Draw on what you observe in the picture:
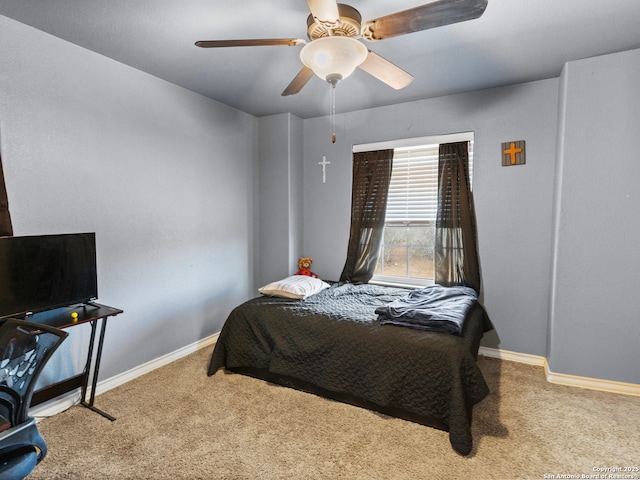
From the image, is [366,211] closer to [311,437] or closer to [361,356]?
[361,356]

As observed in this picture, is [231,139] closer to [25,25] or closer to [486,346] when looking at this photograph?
[25,25]

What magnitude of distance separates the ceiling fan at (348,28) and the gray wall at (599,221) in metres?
1.81

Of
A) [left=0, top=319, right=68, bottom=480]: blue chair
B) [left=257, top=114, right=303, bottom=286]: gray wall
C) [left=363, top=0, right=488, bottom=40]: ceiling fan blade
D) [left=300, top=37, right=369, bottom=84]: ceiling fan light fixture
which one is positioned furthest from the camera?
[left=257, top=114, right=303, bottom=286]: gray wall

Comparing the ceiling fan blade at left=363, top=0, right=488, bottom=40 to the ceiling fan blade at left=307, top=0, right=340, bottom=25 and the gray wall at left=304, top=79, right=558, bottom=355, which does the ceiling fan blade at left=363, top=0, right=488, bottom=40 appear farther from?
the gray wall at left=304, top=79, right=558, bottom=355

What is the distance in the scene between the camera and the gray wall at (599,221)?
2574 millimetres

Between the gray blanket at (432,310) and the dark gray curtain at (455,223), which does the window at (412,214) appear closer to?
the dark gray curtain at (455,223)

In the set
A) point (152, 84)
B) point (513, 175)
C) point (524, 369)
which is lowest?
point (524, 369)

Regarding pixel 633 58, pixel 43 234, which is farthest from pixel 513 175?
pixel 43 234

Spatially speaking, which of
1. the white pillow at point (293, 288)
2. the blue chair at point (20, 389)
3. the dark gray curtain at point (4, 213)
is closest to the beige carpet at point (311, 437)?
the blue chair at point (20, 389)

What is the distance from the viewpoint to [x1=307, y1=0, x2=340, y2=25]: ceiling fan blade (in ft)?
4.81

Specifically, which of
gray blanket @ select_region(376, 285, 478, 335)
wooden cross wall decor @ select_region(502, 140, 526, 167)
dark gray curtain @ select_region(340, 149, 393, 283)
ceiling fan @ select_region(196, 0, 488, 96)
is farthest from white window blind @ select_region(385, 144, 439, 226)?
ceiling fan @ select_region(196, 0, 488, 96)

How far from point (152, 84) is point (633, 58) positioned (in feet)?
12.2

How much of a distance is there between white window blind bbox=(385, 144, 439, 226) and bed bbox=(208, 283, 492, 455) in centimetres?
99

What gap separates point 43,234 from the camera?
7.60 ft
